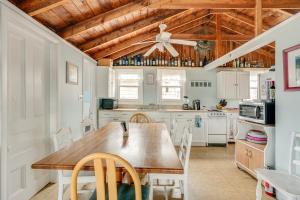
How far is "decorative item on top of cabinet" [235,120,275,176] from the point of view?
2.98 m

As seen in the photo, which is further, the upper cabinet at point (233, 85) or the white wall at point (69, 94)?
the upper cabinet at point (233, 85)

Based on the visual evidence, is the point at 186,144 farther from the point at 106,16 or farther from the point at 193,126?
the point at 193,126

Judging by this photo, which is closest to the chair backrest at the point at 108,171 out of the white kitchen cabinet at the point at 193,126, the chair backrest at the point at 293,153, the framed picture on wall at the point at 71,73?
the chair backrest at the point at 293,153

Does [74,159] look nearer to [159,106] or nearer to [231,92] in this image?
[159,106]

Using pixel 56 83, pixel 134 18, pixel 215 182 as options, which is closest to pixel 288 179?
pixel 215 182

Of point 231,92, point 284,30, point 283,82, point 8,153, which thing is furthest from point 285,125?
point 231,92

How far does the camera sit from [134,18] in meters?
4.47

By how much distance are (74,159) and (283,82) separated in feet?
8.03

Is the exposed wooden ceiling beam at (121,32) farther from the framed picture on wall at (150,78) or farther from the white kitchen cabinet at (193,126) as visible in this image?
the white kitchen cabinet at (193,126)

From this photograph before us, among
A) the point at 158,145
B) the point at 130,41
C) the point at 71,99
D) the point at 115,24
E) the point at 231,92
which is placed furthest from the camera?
the point at 231,92

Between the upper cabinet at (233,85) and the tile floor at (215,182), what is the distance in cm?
206

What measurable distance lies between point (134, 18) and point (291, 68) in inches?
117

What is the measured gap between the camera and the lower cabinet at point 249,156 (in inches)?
128

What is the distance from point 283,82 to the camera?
8.79 feet
